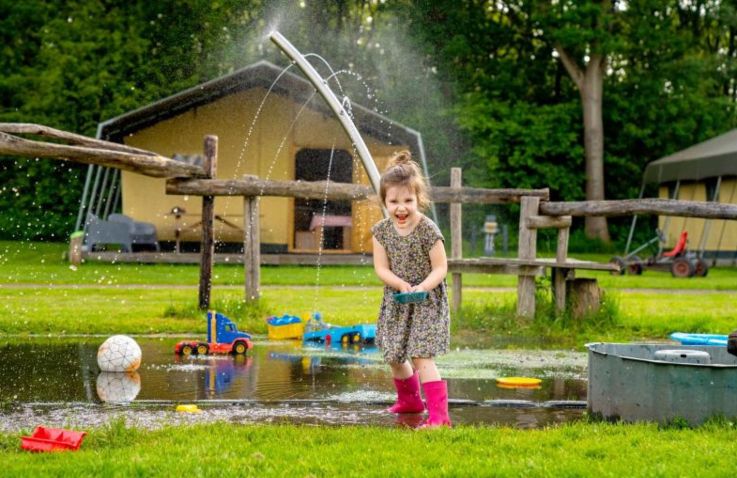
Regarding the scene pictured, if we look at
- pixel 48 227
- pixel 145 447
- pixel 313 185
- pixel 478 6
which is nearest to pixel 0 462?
pixel 145 447

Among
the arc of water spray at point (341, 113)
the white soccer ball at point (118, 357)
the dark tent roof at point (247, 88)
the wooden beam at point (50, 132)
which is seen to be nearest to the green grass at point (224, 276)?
the dark tent roof at point (247, 88)

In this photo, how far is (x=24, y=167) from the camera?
33.9 m

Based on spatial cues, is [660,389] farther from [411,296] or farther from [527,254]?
[527,254]

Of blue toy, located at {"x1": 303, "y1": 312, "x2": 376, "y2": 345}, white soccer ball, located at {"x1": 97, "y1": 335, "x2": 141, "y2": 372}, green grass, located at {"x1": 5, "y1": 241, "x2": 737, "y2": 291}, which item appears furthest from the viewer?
green grass, located at {"x1": 5, "y1": 241, "x2": 737, "y2": 291}

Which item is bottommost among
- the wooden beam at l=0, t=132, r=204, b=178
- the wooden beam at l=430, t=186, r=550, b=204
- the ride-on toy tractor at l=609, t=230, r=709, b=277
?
the ride-on toy tractor at l=609, t=230, r=709, b=277

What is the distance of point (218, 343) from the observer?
9570mm

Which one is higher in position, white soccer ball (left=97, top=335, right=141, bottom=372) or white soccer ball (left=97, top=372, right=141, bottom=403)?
white soccer ball (left=97, top=335, right=141, bottom=372)

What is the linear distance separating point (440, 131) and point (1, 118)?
14.8 meters

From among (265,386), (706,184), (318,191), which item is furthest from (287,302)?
(706,184)

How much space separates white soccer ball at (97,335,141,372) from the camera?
806 centimetres

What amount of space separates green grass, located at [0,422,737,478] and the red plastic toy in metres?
0.06

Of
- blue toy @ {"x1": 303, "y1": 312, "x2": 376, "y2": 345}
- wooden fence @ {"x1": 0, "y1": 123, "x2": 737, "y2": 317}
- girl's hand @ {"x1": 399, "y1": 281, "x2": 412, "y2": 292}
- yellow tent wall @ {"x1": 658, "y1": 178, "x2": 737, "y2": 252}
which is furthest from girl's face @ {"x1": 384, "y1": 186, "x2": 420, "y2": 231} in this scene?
yellow tent wall @ {"x1": 658, "y1": 178, "x2": 737, "y2": 252}

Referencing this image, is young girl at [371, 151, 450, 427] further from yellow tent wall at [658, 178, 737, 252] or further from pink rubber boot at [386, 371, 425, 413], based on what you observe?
yellow tent wall at [658, 178, 737, 252]

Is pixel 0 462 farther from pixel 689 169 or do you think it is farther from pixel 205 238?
pixel 689 169
